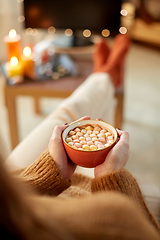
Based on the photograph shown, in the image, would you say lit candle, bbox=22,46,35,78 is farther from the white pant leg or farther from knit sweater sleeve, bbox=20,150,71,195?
knit sweater sleeve, bbox=20,150,71,195

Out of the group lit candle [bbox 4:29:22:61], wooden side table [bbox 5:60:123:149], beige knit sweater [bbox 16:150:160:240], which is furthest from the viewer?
lit candle [bbox 4:29:22:61]

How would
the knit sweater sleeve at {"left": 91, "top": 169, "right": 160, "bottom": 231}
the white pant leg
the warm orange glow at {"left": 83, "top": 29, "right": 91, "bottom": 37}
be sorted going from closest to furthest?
the knit sweater sleeve at {"left": 91, "top": 169, "right": 160, "bottom": 231}, the white pant leg, the warm orange glow at {"left": 83, "top": 29, "right": 91, "bottom": 37}

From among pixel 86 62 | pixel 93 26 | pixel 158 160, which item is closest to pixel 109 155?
pixel 158 160

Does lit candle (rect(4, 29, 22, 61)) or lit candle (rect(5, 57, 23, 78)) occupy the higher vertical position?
lit candle (rect(4, 29, 22, 61))

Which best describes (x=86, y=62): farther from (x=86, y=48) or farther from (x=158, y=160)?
(x=158, y=160)

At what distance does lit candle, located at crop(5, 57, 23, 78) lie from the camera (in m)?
1.45

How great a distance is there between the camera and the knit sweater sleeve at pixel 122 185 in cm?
55

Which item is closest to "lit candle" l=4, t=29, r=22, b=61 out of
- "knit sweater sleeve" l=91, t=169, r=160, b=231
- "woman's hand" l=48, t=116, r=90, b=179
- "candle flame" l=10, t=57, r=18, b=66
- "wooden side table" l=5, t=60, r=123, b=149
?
"candle flame" l=10, t=57, r=18, b=66

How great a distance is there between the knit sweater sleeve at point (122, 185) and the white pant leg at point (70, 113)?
214mm

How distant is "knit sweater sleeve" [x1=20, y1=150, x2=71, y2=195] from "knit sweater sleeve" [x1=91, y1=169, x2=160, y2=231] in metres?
0.09

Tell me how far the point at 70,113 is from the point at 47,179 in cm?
34

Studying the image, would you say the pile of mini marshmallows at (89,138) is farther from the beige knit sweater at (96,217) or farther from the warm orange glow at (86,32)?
the warm orange glow at (86,32)

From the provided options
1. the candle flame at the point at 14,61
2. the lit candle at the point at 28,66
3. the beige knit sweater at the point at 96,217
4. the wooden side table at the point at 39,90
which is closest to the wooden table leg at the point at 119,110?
the wooden side table at the point at 39,90

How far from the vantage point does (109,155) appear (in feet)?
Result: 1.91
